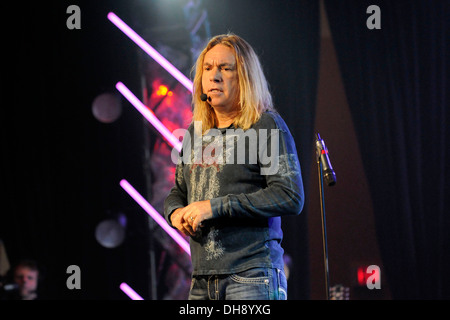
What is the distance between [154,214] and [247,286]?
262cm

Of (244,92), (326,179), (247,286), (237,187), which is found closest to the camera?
(247,286)

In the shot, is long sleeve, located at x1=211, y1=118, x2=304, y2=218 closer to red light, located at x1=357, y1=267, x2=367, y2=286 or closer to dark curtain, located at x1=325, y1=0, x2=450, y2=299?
dark curtain, located at x1=325, y1=0, x2=450, y2=299

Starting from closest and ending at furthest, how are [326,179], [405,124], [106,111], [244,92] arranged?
1. [244,92]
2. [326,179]
3. [405,124]
4. [106,111]

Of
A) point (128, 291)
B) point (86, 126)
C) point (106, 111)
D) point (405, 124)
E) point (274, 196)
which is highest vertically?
point (106, 111)

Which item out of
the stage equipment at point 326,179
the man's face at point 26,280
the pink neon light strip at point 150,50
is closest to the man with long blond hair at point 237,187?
the stage equipment at point 326,179

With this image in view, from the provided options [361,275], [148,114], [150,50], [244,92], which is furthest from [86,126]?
[244,92]

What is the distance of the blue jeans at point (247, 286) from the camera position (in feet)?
5.06

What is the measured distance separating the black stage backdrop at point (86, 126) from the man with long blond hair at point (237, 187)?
220 centimetres

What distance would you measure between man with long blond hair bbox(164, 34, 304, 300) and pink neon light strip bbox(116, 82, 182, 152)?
2.20 meters

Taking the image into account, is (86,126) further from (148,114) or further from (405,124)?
(405,124)

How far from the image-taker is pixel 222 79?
1814 millimetres

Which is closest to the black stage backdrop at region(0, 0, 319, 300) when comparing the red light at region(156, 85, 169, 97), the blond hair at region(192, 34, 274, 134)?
the red light at region(156, 85, 169, 97)

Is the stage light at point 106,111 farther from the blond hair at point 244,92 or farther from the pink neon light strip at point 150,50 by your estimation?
the blond hair at point 244,92

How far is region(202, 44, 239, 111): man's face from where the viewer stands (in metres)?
1.81
